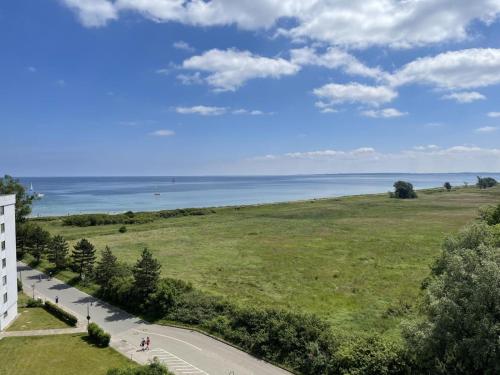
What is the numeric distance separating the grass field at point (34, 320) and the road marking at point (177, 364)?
13410 mm

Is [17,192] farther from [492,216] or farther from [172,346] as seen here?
[492,216]

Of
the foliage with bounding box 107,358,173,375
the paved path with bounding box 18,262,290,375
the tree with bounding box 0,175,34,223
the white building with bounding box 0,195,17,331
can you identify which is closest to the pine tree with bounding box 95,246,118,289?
the paved path with bounding box 18,262,290,375

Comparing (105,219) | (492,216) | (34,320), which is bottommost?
(34,320)

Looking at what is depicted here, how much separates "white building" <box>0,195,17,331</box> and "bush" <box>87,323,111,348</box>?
10.2 m

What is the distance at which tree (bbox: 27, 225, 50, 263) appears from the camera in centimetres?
6444

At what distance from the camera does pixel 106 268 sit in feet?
157

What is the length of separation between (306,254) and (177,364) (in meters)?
42.3

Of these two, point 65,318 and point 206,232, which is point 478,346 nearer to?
point 65,318

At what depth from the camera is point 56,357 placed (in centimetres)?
3206

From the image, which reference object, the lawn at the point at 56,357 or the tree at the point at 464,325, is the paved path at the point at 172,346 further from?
the tree at the point at 464,325

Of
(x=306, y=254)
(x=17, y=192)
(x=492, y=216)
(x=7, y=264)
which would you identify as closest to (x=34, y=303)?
(x=7, y=264)

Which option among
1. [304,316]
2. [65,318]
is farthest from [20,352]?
[304,316]

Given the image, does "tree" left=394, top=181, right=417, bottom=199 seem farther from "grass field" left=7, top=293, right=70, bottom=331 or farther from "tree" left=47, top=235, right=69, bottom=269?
"grass field" left=7, top=293, right=70, bottom=331

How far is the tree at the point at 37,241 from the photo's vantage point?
211ft
